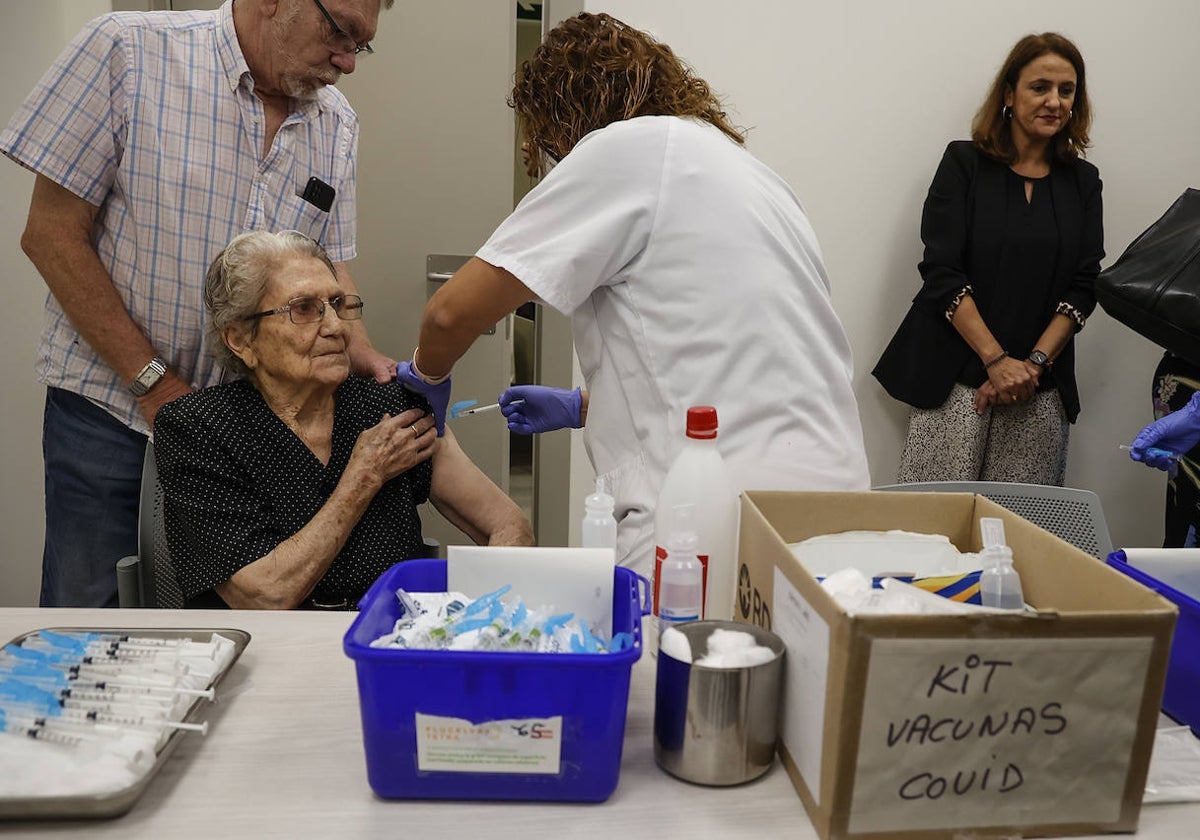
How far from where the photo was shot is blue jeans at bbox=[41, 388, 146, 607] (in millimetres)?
1879

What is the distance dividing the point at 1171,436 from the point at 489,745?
5.63 feet

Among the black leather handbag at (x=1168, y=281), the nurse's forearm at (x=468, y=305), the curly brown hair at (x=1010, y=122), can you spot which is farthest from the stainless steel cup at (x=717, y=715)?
the curly brown hair at (x=1010, y=122)

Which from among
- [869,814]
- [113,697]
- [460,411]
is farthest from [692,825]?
[460,411]

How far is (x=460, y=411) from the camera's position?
1956mm

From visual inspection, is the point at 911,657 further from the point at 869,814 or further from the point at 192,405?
the point at 192,405

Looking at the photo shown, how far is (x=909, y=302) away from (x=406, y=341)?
66.6 inches

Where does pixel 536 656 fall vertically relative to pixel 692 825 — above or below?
above

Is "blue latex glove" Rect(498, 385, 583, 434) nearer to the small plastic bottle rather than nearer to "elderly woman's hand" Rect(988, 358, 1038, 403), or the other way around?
the small plastic bottle

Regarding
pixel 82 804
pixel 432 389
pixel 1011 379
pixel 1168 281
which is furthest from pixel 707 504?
pixel 1011 379

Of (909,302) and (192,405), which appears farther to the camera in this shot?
(909,302)

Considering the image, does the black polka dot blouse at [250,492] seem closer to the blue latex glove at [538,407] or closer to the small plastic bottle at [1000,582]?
the blue latex glove at [538,407]

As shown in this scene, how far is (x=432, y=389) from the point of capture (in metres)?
1.72

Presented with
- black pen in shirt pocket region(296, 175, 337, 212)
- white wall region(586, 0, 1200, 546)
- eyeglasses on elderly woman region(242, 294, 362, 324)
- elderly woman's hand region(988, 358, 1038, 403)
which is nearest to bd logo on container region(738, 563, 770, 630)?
eyeglasses on elderly woman region(242, 294, 362, 324)

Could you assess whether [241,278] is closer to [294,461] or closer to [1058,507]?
[294,461]
